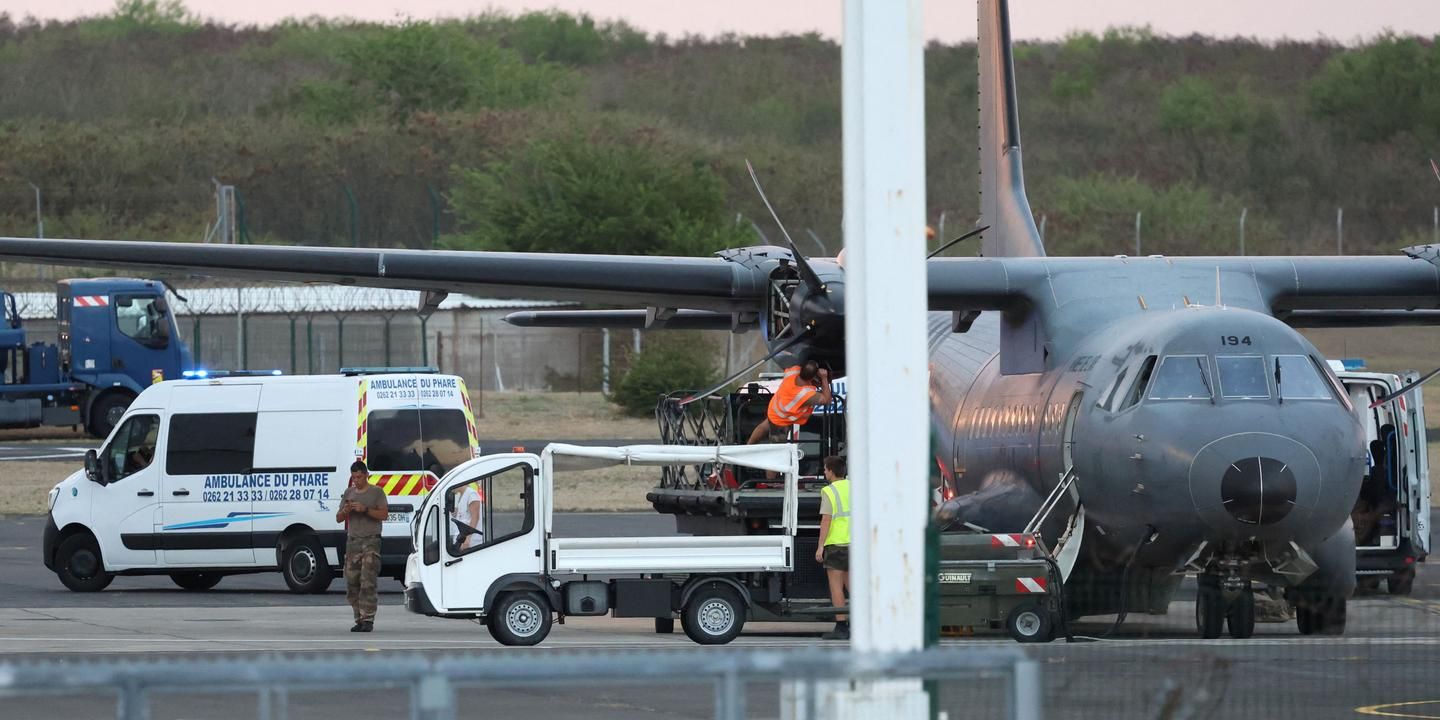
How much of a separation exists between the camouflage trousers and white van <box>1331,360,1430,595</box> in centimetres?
884

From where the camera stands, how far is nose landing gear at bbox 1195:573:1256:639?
502 inches

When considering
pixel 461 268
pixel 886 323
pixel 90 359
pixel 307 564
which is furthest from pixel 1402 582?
pixel 90 359

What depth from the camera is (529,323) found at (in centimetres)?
2223

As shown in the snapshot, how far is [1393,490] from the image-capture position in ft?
56.0

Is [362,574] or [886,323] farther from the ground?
[886,323]

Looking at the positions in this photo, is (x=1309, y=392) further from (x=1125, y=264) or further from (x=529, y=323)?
(x=529, y=323)

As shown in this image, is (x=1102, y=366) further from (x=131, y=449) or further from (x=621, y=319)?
(x=131, y=449)

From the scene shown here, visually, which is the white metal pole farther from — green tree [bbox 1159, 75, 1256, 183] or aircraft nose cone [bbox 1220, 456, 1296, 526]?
green tree [bbox 1159, 75, 1256, 183]

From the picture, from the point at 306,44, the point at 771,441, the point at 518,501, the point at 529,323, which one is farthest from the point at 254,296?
the point at 306,44

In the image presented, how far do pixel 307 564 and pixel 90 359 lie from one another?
858 inches

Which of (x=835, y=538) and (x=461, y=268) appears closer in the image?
(x=835, y=538)

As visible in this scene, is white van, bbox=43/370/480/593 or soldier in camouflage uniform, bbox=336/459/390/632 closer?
soldier in camouflage uniform, bbox=336/459/390/632

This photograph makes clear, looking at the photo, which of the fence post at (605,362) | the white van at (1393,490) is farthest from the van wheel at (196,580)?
the fence post at (605,362)

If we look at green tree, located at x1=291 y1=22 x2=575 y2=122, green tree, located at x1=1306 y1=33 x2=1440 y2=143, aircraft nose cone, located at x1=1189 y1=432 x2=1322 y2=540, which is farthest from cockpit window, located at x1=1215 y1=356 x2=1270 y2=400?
green tree, located at x1=291 y1=22 x2=575 y2=122
